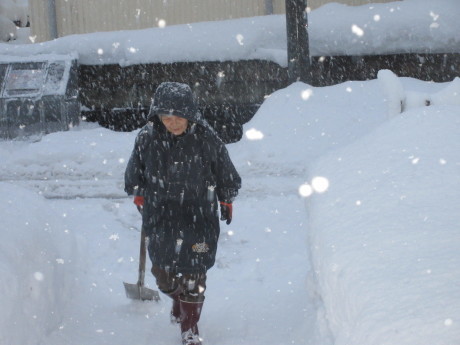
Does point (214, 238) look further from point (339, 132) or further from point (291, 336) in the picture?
point (339, 132)

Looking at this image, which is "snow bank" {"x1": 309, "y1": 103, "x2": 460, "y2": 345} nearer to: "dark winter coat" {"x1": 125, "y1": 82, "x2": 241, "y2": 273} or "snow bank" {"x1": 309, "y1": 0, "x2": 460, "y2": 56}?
"dark winter coat" {"x1": 125, "y1": 82, "x2": 241, "y2": 273}

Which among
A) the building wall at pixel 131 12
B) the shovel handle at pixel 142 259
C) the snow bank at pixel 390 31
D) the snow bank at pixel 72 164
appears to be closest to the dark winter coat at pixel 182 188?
the shovel handle at pixel 142 259

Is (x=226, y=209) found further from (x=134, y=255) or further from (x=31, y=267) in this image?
(x=134, y=255)

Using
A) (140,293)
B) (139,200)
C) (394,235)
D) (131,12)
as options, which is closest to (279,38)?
(131,12)

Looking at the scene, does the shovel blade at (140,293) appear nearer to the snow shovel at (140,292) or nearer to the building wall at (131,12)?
the snow shovel at (140,292)

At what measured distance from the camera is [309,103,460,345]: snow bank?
2273mm

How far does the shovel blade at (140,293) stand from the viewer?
186 inches

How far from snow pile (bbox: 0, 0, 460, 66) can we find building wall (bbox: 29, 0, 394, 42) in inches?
42.6

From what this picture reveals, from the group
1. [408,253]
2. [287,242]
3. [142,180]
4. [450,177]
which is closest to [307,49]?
[287,242]

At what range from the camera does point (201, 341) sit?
4.28m

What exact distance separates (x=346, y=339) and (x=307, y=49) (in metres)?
7.32

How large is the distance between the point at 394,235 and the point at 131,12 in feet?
34.1

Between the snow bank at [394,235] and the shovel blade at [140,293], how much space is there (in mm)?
1299

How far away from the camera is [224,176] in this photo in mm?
4145
